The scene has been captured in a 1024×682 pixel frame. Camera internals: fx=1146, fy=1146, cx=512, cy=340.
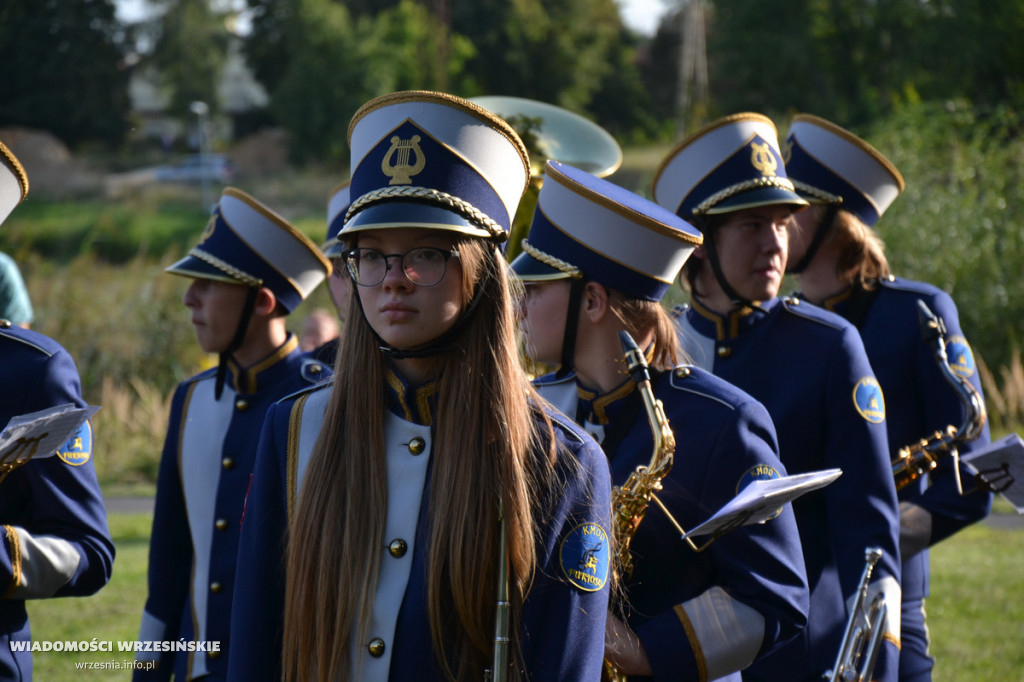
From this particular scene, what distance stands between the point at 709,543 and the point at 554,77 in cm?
5681

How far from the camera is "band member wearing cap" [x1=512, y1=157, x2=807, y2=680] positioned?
9.06 ft

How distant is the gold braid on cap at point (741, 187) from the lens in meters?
3.71

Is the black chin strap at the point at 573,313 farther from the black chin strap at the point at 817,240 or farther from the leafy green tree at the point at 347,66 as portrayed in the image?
the leafy green tree at the point at 347,66

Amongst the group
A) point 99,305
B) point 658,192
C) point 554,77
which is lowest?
point 99,305

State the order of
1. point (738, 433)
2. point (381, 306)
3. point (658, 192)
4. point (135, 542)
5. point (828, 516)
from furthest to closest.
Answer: point (135, 542) < point (658, 192) < point (828, 516) < point (738, 433) < point (381, 306)

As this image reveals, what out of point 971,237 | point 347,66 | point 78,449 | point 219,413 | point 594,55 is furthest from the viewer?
point 594,55

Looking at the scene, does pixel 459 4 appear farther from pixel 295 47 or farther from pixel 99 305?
pixel 99 305

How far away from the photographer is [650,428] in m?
2.99

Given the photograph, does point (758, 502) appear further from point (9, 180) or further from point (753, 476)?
point (9, 180)

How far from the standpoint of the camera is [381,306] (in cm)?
223

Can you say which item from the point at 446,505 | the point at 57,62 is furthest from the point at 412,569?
the point at 57,62

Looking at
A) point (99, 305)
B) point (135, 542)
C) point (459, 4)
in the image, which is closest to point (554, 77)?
point (459, 4)

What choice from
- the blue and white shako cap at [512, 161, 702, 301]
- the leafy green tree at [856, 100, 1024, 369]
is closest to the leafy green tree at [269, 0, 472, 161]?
the leafy green tree at [856, 100, 1024, 369]

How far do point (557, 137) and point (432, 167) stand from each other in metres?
2.56
